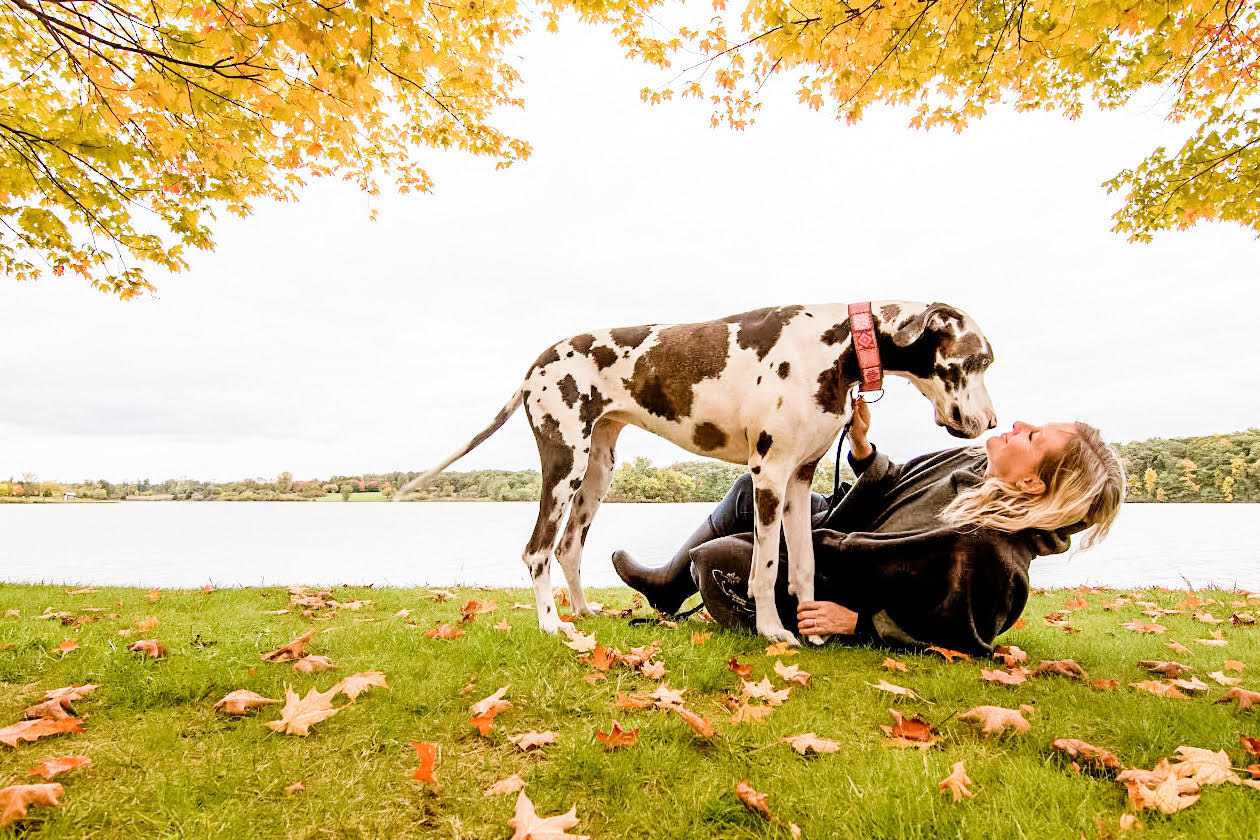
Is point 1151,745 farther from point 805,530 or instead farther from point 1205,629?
point 1205,629

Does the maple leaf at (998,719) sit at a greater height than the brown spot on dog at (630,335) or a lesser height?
lesser

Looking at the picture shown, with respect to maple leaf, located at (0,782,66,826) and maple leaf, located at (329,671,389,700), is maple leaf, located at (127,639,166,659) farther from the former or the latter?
maple leaf, located at (0,782,66,826)

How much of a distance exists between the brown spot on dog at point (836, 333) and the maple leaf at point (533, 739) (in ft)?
8.62

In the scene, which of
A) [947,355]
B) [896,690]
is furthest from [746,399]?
[896,690]

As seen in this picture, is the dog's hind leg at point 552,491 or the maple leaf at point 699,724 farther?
the dog's hind leg at point 552,491

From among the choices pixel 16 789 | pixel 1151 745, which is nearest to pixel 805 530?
pixel 1151 745

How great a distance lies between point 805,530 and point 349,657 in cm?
271

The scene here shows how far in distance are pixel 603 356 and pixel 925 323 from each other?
2.03 meters

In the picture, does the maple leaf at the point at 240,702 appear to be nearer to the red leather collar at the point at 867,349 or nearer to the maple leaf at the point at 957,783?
the maple leaf at the point at 957,783

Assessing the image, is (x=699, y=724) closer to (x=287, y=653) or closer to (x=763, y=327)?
(x=287, y=653)

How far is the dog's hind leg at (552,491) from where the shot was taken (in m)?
3.69

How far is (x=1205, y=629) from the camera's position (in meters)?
4.29

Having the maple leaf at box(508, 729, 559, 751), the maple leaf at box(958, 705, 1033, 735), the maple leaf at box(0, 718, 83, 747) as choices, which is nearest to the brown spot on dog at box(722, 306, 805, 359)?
the maple leaf at box(958, 705, 1033, 735)

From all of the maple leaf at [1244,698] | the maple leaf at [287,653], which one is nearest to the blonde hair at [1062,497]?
the maple leaf at [1244,698]
